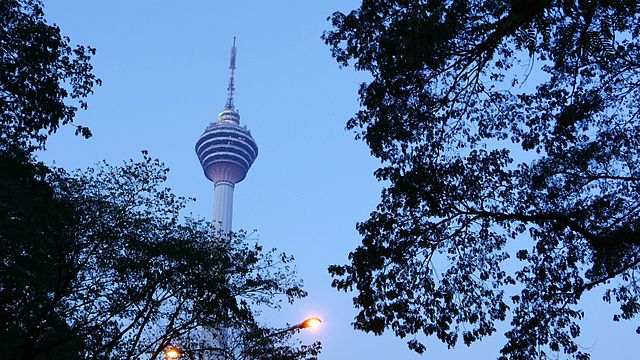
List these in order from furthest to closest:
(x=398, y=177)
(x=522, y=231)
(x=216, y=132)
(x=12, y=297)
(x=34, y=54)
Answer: (x=216, y=132) → (x=12, y=297) → (x=522, y=231) → (x=398, y=177) → (x=34, y=54)

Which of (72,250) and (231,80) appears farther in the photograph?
(231,80)

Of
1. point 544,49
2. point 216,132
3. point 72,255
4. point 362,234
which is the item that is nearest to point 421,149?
point 362,234

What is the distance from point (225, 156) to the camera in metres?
130

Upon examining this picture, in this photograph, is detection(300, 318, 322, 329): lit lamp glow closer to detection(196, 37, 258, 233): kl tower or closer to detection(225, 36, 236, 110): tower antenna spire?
detection(196, 37, 258, 233): kl tower

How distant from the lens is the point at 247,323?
1944cm

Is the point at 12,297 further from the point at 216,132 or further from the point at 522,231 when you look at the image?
the point at 216,132

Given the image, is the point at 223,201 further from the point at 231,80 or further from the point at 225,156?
the point at 231,80

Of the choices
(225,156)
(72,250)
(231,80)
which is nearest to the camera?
(72,250)

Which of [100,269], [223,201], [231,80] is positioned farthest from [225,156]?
[100,269]

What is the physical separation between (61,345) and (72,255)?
2316mm

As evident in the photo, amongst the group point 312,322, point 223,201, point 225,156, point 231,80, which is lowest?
point 312,322

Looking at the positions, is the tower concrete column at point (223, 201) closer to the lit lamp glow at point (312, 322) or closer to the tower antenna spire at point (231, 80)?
the tower antenna spire at point (231, 80)

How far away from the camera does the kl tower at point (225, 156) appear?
424 feet

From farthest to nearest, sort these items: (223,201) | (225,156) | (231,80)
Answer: (231,80) → (223,201) → (225,156)
